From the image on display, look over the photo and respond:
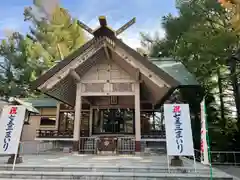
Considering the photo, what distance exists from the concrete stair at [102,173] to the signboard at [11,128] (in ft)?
1.90

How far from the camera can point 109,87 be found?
10406 millimetres

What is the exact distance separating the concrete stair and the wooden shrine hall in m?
3.43

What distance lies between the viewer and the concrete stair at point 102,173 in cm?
539

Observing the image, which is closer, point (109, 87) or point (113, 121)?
point (109, 87)

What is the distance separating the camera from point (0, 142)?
256 inches

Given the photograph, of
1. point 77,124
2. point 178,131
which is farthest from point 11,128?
point 178,131

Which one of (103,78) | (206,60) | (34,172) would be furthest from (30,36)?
(34,172)

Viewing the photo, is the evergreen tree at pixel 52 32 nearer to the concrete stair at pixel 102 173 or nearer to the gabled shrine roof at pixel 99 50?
the gabled shrine roof at pixel 99 50

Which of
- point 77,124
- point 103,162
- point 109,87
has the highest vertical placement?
point 109,87

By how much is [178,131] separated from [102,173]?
239 centimetres

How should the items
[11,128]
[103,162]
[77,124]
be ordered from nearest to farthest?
[11,128] → [103,162] → [77,124]

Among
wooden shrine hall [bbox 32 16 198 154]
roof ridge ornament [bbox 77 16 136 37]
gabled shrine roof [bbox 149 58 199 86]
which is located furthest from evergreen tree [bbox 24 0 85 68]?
roof ridge ornament [bbox 77 16 136 37]

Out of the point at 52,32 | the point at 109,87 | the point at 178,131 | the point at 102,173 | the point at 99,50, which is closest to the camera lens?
the point at 102,173

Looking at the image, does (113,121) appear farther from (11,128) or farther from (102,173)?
(102,173)
